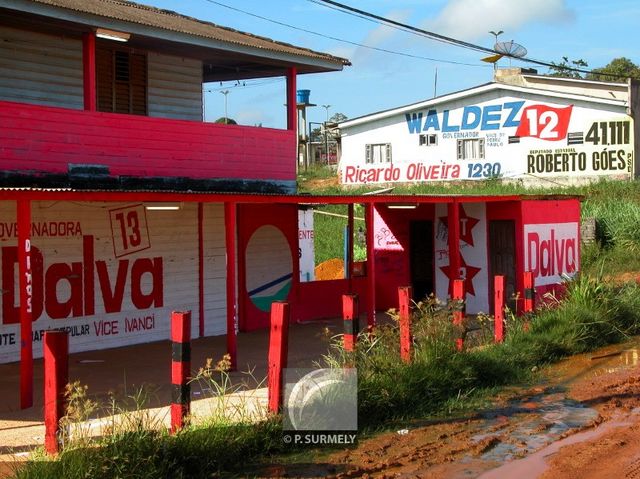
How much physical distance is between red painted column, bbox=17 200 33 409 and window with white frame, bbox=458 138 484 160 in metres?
31.1

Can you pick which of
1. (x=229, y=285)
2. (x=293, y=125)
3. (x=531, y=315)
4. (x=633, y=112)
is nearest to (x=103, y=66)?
(x=293, y=125)

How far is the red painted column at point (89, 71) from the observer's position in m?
12.9

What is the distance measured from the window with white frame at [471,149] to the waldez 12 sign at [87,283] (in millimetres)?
26436

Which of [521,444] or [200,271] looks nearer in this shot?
[521,444]

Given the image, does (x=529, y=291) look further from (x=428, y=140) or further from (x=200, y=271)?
(x=428, y=140)

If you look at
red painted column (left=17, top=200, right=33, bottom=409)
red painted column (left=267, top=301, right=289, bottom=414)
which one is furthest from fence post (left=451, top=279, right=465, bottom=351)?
red painted column (left=17, top=200, right=33, bottom=409)

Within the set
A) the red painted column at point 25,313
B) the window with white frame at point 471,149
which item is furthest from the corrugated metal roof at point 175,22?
the window with white frame at point 471,149

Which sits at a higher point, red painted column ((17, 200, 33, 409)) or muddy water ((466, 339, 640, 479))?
red painted column ((17, 200, 33, 409))

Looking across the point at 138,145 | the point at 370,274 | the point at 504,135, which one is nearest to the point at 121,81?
the point at 138,145

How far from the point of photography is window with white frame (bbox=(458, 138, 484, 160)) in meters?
39.3

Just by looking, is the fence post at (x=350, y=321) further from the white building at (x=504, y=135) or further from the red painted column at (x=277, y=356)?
the white building at (x=504, y=135)

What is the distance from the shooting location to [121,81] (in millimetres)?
15211

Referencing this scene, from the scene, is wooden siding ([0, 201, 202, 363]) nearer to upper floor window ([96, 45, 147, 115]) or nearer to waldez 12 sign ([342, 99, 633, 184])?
upper floor window ([96, 45, 147, 115])

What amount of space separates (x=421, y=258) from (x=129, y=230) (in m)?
7.60
